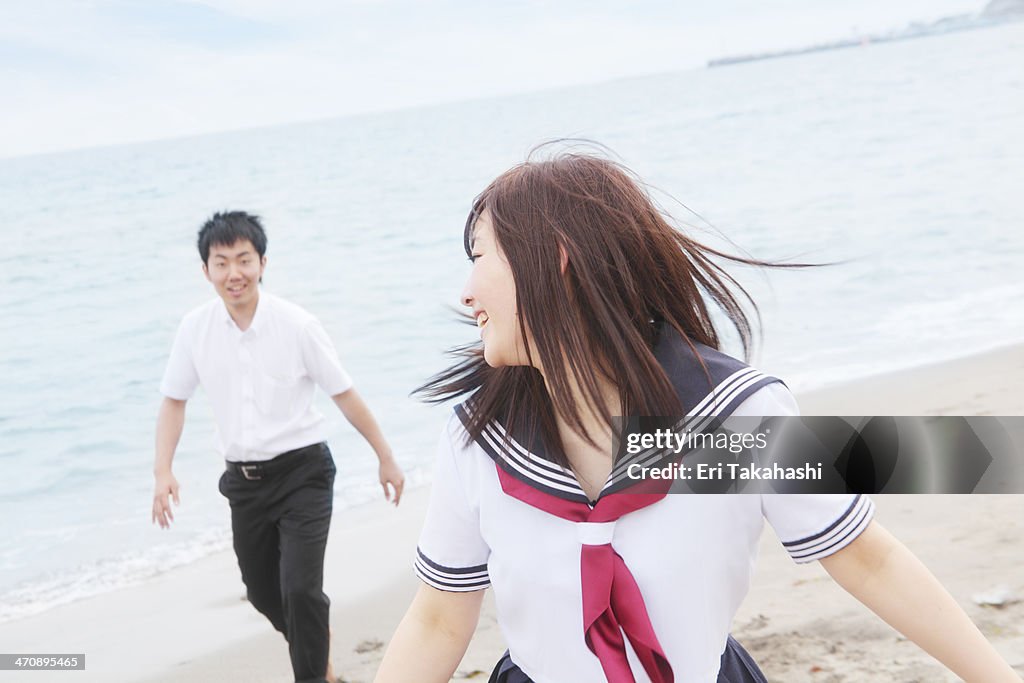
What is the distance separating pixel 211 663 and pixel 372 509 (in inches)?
87.6

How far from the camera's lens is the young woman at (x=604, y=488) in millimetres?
1514

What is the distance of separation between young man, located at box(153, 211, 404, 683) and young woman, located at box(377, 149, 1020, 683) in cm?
230

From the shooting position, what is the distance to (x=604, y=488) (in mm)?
1551

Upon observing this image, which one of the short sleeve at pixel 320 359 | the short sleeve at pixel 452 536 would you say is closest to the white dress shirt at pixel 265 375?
the short sleeve at pixel 320 359

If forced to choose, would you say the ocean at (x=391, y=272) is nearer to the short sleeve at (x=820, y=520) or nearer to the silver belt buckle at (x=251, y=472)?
the short sleeve at (x=820, y=520)

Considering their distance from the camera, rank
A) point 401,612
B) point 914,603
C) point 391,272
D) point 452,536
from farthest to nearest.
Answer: point 391,272
point 401,612
point 452,536
point 914,603

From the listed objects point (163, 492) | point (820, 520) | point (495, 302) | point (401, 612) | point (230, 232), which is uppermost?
point (230, 232)

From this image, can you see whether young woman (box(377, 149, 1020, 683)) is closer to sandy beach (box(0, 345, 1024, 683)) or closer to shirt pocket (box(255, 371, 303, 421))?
sandy beach (box(0, 345, 1024, 683))

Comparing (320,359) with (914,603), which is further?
(320,359)

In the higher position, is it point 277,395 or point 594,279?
point 594,279

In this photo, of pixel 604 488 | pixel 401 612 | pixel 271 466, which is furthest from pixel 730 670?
pixel 401 612

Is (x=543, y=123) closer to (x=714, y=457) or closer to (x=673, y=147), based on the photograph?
A: (x=673, y=147)

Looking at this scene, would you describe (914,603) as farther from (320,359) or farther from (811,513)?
(320,359)

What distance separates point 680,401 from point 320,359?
A: 2679 millimetres
